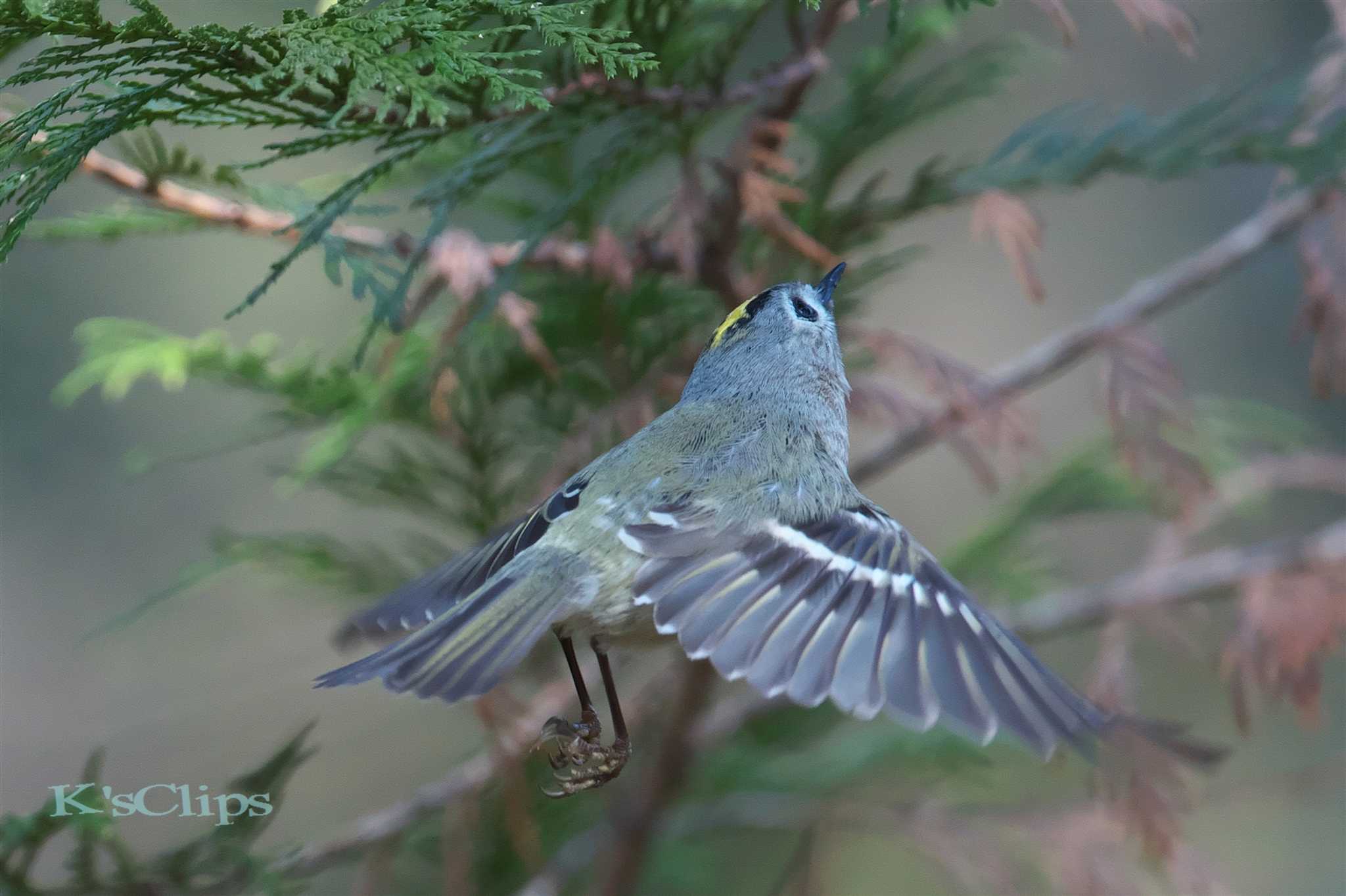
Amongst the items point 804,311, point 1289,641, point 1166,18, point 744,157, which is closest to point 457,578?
point 804,311

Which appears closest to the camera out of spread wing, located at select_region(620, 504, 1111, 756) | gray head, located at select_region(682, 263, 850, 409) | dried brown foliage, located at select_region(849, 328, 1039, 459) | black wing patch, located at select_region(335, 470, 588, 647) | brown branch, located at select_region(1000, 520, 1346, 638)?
spread wing, located at select_region(620, 504, 1111, 756)

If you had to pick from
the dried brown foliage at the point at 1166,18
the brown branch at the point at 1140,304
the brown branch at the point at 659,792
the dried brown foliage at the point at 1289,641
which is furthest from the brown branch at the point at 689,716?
the dried brown foliage at the point at 1166,18

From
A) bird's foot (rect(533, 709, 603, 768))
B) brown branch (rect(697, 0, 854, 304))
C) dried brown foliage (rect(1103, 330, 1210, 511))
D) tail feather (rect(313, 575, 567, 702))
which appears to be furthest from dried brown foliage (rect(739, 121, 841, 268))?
bird's foot (rect(533, 709, 603, 768))

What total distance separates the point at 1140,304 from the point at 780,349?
683 millimetres

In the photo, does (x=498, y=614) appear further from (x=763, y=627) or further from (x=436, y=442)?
(x=436, y=442)

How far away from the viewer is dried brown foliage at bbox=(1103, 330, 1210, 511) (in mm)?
1575

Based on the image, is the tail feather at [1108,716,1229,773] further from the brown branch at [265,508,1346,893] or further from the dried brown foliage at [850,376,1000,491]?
the brown branch at [265,508,1346,893]

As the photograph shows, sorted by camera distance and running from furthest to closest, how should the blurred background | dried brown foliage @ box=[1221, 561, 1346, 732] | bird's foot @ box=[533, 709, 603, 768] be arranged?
the blurred background < dried brown foliage @ box=[1221, 561, 1346, 732] < bird's foot @ box=[533, 709, 603, 768]

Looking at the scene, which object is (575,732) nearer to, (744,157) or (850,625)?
(850,625)

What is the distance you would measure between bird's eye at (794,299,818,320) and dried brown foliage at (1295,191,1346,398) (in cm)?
78

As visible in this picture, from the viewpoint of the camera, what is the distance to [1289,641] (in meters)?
1.74

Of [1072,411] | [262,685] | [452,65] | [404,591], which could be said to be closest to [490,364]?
[404,591]

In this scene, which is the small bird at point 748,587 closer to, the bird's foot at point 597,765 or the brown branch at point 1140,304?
the bird's foot at point 597,765

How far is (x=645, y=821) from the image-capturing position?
5.86 ft
